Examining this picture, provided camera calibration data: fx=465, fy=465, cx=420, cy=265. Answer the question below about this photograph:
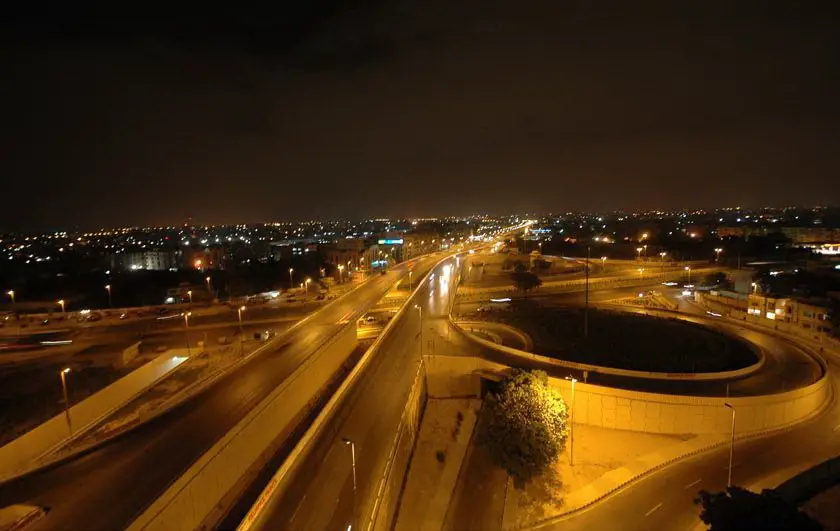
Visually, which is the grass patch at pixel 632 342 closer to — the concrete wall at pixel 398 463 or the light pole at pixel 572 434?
the light pole at pixel 572 434

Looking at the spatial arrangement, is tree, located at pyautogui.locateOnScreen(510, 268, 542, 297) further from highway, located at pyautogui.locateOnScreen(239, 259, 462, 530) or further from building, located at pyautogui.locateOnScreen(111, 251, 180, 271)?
building, located at pyautogui.locateOnScreen(111, 251, 180, 271)

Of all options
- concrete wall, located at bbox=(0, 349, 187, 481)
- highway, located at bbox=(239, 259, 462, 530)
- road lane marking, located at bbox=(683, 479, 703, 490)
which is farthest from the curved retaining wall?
concrete wall, located at bbox=(0, 349, 187, 481)

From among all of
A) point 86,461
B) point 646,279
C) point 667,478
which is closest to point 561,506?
point 667,478

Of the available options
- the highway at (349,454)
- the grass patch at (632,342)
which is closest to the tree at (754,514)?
the highway at (349,454)

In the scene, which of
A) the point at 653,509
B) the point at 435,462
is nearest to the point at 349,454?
the point at 435,462

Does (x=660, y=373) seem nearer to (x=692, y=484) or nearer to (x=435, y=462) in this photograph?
(x=692, y=484)

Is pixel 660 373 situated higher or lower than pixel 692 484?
higher
